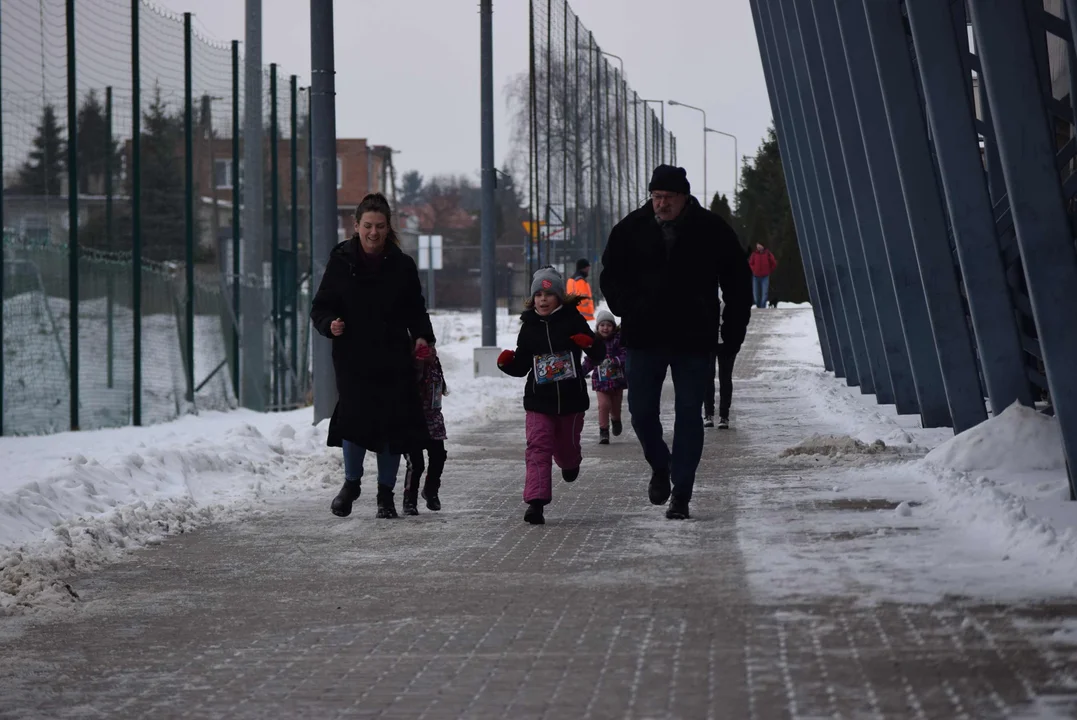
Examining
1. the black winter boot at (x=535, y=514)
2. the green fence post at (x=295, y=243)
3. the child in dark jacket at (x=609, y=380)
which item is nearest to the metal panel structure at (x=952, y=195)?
the child in dark jacket at (x=609, y=380)

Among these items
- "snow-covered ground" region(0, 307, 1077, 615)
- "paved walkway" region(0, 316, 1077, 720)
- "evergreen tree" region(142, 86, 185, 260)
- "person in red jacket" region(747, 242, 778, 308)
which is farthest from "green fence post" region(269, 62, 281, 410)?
"person in red jacket" region(747, 242, 778, 308)

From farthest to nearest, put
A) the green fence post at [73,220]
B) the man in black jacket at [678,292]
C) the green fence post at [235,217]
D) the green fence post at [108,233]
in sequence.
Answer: the green fence post at [235,217], the green fence post at [108,233], the green fence post at [73,220], the man in black jacket at [678,292]

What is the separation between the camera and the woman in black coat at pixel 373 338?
9953mm

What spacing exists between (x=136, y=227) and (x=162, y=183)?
89 cm

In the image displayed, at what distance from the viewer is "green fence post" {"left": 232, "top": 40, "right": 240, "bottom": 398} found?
1925cm

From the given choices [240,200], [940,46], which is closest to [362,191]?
[240,200]

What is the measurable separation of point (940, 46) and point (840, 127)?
6.53 meters

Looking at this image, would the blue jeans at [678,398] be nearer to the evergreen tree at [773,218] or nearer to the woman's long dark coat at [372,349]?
the woman's long dark coat at [372,349]

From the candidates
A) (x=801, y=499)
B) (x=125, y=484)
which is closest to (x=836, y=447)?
(x=801, y=499)

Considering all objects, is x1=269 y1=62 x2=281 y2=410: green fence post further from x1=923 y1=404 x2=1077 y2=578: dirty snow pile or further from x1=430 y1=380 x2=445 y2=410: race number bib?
x1=430 y1=380 x2=445 y2=410: race number bib

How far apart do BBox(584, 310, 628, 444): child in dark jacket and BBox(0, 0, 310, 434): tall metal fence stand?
4139 mm

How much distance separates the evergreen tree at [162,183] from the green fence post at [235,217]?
3.87ft

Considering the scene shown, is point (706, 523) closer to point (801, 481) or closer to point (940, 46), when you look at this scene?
point (801, 481)

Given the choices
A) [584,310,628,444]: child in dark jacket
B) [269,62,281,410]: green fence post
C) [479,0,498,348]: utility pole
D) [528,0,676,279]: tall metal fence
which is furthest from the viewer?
[528,0,676,279]: tall metal fence
